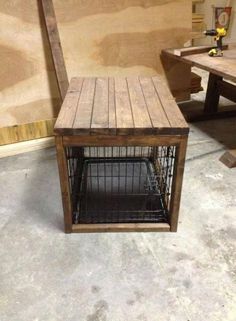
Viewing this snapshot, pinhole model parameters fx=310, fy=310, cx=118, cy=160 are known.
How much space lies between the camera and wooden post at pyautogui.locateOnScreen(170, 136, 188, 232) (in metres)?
1.23

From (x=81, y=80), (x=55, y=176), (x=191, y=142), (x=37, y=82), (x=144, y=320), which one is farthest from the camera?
(x=191, y=142)

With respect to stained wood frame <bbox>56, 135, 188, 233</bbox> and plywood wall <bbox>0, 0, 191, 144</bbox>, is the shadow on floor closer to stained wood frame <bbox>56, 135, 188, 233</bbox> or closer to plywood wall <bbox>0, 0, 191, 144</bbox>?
plywood wall <bbox>0, 0, 191, 144</bbox>

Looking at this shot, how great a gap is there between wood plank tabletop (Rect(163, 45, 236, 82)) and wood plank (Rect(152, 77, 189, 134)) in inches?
16.1

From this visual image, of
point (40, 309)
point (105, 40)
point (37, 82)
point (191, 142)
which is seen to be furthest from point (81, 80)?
point (40, 309)

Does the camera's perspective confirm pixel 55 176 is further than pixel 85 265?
Yes

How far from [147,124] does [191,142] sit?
1.23 meters

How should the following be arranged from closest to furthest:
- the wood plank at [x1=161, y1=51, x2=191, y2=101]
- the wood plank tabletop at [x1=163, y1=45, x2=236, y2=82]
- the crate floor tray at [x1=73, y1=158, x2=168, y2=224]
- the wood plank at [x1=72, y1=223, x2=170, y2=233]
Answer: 1. the wood plank at [x1=72, y1=223, x2=170, y2=233]
2. the crate floor tray at [x1=73, y1=158, x2=168, y2=224]
3. the wood plank tabletop at [x1=163, y1=45, x2=236, y2=82]
4. the wood plank at [x1=161, y1=51, x2=191, y2=101]

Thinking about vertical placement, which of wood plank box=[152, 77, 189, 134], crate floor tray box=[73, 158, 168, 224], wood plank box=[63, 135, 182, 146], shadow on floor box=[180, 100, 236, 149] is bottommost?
shadow on floor box=[180, 100, 236, 149]

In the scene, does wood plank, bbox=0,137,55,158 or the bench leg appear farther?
wood plank, bbox=0,137,55,158

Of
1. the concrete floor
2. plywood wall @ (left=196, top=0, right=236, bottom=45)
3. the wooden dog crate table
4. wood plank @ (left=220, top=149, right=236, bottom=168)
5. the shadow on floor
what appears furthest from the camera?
plywood wall @ (left=196, top=0, right=236, bottom=45)

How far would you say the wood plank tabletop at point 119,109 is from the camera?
1.18 meters

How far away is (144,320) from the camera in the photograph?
1057 millimetres

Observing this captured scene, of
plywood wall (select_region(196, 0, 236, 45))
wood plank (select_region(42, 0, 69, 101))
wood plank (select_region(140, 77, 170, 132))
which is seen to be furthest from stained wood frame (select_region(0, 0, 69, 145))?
plywood wall (select_region(196, 0, 236, 45))

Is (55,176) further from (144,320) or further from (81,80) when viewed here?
(144,320)
